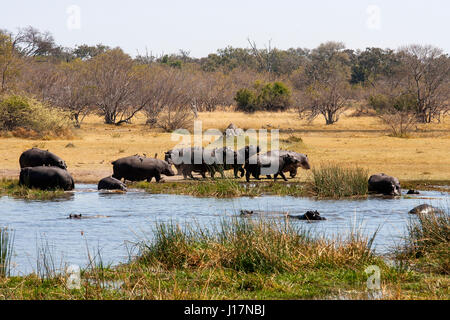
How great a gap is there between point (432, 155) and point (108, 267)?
16738 mm

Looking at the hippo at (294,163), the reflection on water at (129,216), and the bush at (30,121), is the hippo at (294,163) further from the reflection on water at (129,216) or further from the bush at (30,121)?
the bush at (30,121)

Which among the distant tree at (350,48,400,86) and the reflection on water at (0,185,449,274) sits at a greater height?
the distant tree at (350,48,400,86)

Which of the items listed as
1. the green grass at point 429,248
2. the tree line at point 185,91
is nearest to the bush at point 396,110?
the tree line at point 185,91

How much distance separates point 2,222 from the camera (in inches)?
490

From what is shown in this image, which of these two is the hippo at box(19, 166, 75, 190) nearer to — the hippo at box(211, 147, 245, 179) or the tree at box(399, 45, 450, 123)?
the hippo at box(211, 147, 245, 179)

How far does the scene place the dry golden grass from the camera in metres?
20.3

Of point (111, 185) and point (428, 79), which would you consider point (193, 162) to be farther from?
point (428, 79)

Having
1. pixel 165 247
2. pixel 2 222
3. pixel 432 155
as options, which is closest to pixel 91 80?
pixel 432 155

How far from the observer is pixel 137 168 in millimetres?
18000

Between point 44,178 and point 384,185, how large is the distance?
7.59 meters

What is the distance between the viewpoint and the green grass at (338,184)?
15.5 meters

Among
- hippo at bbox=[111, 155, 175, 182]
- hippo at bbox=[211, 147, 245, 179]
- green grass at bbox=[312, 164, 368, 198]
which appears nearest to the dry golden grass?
hippo at bbox=[111, 155, 175, 182]

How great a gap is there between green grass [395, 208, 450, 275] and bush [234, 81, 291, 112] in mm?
37834

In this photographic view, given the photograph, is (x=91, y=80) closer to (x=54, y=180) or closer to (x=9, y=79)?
(x=9, y=79)
